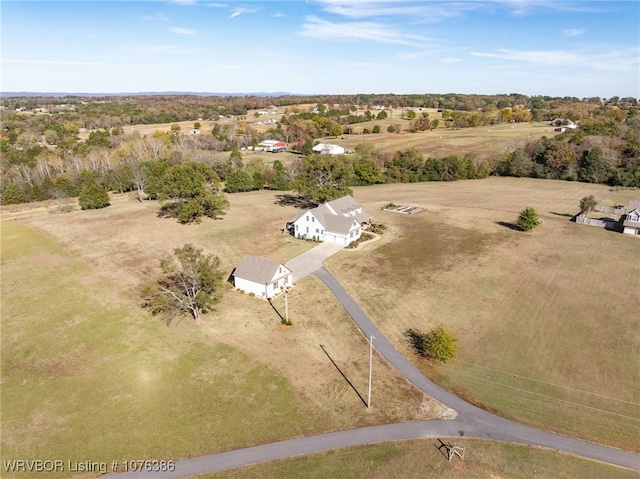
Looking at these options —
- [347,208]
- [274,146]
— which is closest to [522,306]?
[347,208]

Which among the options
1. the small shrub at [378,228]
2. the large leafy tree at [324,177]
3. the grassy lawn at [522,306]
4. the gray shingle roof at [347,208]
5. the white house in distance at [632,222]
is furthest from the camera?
the large leafy tree at [324,177]

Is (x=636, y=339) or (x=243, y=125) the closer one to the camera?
(x=636, y=339)

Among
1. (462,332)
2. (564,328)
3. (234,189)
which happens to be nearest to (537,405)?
(462,332)

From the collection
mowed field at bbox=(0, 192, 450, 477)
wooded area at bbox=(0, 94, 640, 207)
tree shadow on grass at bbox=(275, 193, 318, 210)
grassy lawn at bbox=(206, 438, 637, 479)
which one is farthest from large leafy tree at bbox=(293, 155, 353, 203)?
grassy lawn at bbox=(206, 438, 637, 479)

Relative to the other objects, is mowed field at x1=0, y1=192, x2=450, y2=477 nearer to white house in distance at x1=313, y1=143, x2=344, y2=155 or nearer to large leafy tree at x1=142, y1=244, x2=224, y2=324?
large leafy tree at x1=142, y1=244, x2=224, y2=324

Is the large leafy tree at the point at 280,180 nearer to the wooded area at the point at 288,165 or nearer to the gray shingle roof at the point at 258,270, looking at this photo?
the wooded area at the point at 288,165

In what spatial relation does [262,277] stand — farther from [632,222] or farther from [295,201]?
[632,222]

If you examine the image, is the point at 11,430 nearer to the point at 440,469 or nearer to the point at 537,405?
the point at 440,469

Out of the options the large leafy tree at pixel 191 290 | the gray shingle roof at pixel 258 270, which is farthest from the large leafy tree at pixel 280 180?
the large leafy tree at pixel 191 290
